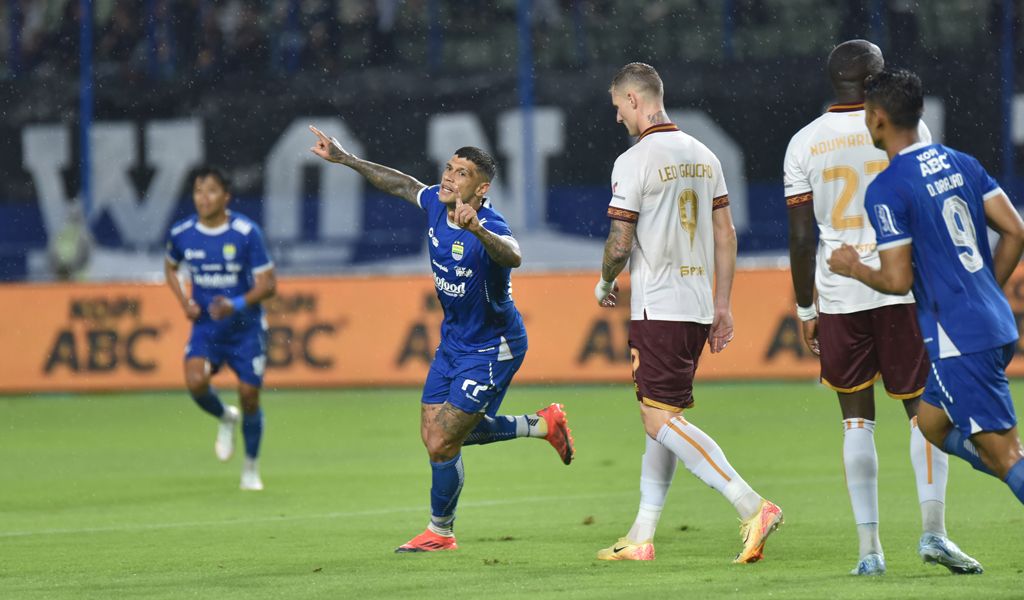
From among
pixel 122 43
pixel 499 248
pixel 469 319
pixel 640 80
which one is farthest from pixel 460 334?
pixel 122 43

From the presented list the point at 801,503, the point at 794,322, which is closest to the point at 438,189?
the point at 801,503

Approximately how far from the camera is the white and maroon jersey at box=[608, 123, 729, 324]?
7.54 m

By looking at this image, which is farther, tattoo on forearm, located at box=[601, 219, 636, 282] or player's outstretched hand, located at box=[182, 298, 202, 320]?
player's outstretched hand, located at box=[182, 298, 202, 320]

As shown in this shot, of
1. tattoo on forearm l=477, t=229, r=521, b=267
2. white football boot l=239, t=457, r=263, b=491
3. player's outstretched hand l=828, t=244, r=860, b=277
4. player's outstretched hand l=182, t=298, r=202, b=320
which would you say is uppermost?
player's outstretched hand l=828, t=244, r=860, b=277

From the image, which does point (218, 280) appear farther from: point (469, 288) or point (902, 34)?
point (902, 34)

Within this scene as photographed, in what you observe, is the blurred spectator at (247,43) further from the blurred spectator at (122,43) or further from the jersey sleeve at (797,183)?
the jersey sleeve at (797,183)

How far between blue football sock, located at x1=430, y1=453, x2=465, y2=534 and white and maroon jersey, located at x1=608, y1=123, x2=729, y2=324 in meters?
1.37

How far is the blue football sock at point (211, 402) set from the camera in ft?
41.8

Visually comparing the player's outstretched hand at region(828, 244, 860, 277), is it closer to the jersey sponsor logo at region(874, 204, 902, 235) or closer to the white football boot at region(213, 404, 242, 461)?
the jersey sponsor logo at region(874, 204, 902, 235)

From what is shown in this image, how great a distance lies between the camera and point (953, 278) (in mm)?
6074

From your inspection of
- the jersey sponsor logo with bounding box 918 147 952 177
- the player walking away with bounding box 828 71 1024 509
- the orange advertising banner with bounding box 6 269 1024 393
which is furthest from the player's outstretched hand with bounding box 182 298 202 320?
the jersey sponsor logo with bounding box 918 147 952 177

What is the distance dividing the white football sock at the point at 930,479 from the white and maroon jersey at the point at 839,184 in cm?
61

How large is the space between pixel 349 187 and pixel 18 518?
1669 centimetres

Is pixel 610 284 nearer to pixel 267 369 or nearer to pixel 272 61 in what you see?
pixel 267 369
